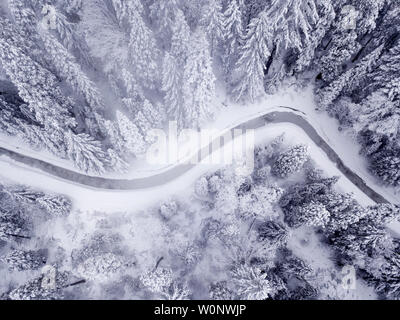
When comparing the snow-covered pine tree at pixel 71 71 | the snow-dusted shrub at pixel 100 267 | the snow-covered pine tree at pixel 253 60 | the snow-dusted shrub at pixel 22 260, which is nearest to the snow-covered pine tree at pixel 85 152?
the snow-covered pine tree at pixel 71 71

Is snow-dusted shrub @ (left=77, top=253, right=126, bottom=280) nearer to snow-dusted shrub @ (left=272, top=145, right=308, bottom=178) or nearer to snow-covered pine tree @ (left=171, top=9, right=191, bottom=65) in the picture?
snow-dusted shrub @ (left=272, top=145, right=308, bottom=178)

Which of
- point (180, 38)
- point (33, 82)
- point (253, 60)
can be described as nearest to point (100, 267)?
point (33, 82)

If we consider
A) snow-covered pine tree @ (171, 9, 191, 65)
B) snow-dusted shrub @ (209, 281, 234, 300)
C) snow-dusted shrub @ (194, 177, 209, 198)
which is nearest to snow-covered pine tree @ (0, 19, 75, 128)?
snow-covered pine tree @ (171, 9, 191, 65)

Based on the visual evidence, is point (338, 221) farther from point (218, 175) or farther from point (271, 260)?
point (218, 175)

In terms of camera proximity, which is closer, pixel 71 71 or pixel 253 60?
pixel 253 60

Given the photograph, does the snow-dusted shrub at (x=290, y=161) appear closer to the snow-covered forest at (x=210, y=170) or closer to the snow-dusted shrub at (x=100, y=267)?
the snow-covered forest at (x=210, y=170)

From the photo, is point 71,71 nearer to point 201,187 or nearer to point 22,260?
point 201,187
